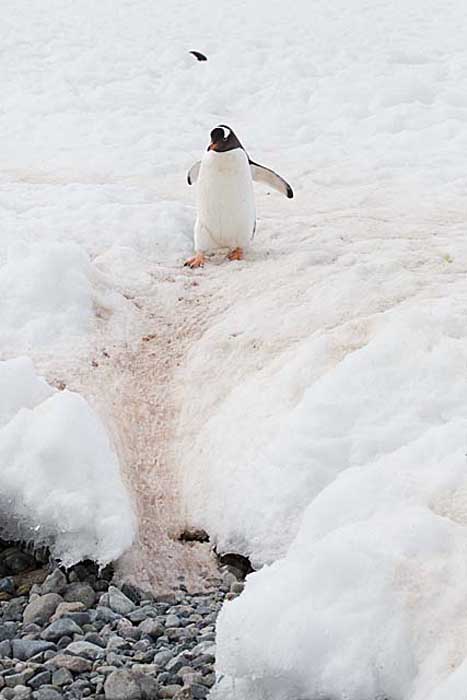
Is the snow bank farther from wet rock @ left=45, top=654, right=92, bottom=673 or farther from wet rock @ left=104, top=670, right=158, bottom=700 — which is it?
wet rock @ left=104, top=670, right=158, bottom=700

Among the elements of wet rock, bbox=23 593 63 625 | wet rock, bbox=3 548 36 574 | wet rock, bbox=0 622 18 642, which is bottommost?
wet rock, bbox=3 548 36 574

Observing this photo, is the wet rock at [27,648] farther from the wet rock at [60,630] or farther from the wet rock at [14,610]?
the wet rock at [14,610]

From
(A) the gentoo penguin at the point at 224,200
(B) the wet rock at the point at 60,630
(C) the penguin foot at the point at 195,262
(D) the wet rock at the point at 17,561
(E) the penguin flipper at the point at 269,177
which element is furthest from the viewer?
(E) the penguin flipper at the point at 269,177

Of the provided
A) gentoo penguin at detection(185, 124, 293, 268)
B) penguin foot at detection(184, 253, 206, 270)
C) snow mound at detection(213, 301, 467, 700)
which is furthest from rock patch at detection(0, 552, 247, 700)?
gentoo penguin at detection(185, 124, 293, 268)

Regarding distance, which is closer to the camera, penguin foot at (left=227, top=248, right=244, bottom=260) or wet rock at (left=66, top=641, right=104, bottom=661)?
wet rock at (left=66, top=641, right=104, bottom=661)

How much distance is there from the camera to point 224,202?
23.3ft

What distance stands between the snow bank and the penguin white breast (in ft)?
8.77

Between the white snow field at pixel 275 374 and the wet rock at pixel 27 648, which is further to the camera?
the wet rock at pixel 27 648

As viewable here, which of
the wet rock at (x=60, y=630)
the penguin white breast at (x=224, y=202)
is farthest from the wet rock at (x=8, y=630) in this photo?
the penguin white breast at (x=224, y=202)

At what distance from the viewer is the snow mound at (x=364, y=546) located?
123 inches

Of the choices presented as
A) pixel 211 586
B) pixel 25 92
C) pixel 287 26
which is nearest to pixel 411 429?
pixel 211 586

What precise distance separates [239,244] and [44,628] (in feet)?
12.6

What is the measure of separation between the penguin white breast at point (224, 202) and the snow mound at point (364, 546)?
2517 mm

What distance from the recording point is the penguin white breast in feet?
23.2
